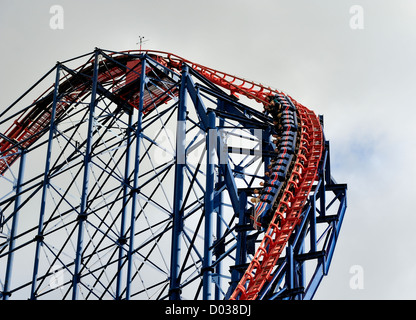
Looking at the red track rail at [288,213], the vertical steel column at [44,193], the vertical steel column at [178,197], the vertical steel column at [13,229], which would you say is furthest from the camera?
the vertical steel column at [13,229]

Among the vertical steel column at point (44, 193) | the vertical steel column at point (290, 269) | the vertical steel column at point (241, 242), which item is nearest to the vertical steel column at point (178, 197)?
the vertical steel column at point (241, 242)

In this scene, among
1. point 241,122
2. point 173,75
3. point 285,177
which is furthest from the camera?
point 173,75

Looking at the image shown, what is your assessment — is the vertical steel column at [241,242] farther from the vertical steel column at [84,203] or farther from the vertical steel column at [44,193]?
the vertical steel column at [44,193]

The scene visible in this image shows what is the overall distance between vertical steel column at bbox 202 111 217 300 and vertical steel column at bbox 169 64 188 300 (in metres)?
1.08

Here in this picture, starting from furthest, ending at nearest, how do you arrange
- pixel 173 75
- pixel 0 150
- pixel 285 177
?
pixel 0 150
pixel 173 75
pixel 285 177

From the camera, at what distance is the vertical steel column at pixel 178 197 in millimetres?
23250

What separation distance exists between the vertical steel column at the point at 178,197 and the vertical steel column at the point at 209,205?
1.08m

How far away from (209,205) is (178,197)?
4.99 ft

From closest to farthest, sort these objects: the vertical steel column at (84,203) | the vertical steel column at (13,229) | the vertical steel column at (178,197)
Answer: the vertical steel column at (178,197) → the vertical steel column at (84,203) → the vertical steel column at (13,229)

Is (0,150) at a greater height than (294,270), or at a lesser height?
greater

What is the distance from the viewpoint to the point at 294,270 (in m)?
22.3
